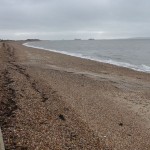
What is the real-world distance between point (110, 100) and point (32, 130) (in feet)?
19.9

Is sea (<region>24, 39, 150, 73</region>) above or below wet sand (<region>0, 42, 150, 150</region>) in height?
below

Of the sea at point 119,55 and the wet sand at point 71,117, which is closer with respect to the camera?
the wet sand at point 71,117

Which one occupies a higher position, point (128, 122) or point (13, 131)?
point (13, 131)

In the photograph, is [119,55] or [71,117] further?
[119,55]

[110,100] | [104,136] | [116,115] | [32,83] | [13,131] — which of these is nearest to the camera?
[13,131]

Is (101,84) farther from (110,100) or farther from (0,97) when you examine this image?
(0,97)

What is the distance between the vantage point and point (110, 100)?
13.1 m

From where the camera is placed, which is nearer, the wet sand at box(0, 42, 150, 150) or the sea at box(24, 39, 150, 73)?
the wet sand at box(0, 42, 150, 150)

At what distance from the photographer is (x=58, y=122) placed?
8.57 metres

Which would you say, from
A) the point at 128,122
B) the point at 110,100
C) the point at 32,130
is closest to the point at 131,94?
the point at 110,100

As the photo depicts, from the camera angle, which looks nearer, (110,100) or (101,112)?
(101,112)

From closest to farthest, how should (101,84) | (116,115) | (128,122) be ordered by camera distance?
(128,122), (116,115), (101,84)

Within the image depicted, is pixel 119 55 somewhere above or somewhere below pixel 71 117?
below

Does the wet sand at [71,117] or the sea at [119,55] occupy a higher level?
the wet sand at [71,117]
